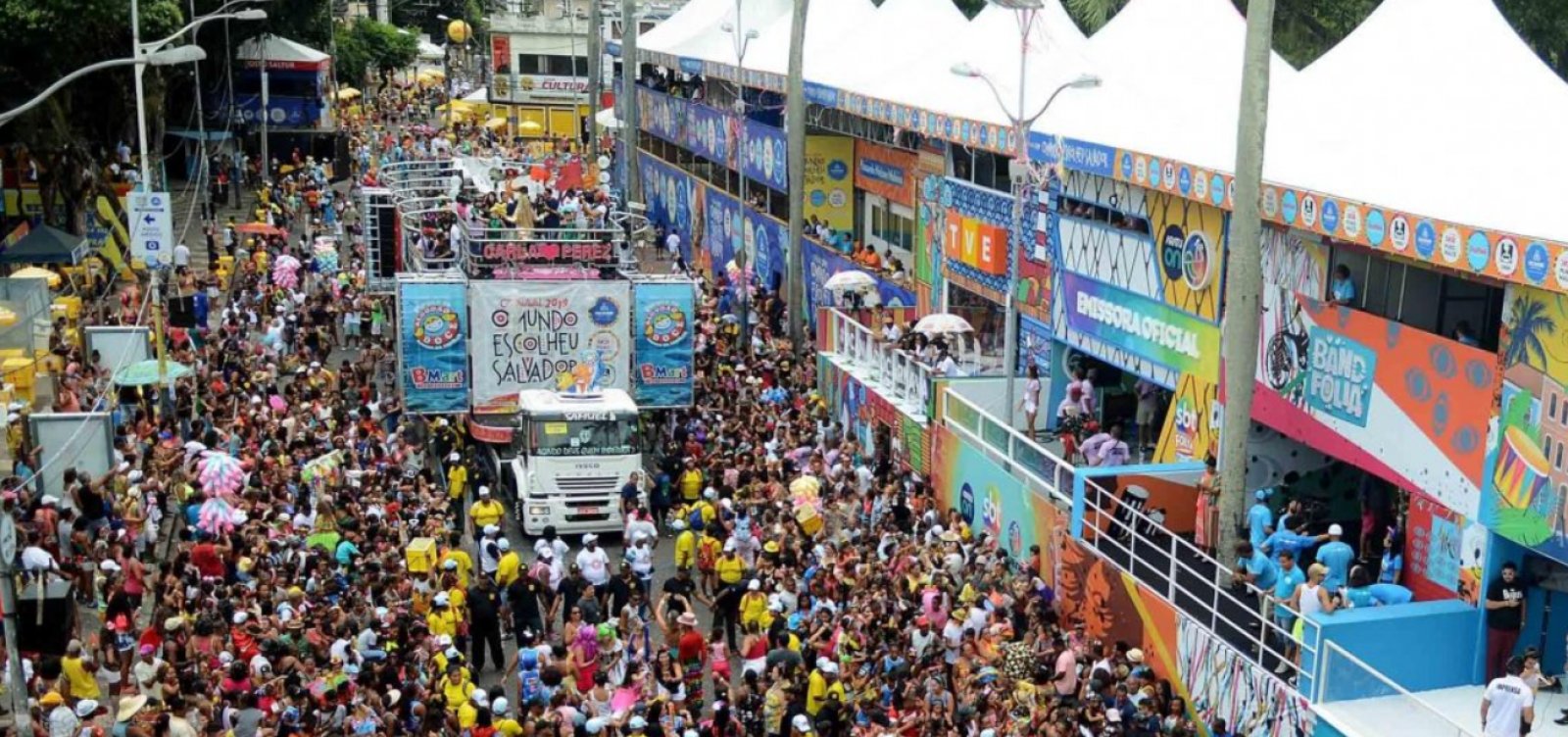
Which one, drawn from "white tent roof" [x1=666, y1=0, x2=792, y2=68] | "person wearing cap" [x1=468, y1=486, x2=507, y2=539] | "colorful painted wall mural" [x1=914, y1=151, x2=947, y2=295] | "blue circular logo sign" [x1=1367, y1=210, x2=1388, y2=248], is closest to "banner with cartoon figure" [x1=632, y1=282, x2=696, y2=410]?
"colorful painted wall mural" [x1=914, y1=151, x2=947, y2=295]

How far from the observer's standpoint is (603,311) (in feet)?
91.9

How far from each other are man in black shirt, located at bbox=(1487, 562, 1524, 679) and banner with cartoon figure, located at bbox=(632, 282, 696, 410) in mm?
14694

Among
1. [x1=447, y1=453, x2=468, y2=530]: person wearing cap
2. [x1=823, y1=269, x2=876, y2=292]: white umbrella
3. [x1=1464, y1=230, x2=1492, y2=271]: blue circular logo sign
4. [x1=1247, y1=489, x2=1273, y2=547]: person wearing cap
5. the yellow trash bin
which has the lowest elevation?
[x1=447, y1=453, x2=468, y2=530]: person wearing cap

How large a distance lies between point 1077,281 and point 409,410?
1069cm

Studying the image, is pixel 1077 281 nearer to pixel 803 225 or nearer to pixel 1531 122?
pixel 1531 122

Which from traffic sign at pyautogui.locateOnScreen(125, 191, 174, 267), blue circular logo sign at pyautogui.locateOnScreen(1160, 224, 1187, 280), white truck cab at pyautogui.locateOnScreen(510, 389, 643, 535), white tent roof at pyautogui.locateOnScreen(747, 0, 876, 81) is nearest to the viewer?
blue circular logo sign at pyautogui.locateOnScreen(1160, 224, 1187, 280)

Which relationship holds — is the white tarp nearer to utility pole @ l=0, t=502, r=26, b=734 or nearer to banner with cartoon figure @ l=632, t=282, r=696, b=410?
banner with cartoon figure @ l=632, t=282, r=696, b=410

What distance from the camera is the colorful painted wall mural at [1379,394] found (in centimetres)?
1722

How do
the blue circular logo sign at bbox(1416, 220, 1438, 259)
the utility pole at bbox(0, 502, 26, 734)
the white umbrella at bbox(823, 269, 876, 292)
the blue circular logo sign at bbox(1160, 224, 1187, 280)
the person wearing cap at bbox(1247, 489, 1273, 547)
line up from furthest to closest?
the white umbrella at bbox(823, 269, 876, 292), the blue circular logo sign at bbox(1160, 224, 1187, 280), the person wearing cap at bbox(1247, 489, 1273, 547), the blue circular logo sign at bbox(1416, 220, 1438, 259), the utility pole at bbox(0, 502, 26, 734)

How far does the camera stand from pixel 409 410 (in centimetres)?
2783

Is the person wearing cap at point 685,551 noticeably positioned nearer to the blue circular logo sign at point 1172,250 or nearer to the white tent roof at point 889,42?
the blue circular logo sign at point 1172,250

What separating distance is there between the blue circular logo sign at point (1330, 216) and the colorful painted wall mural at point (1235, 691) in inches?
176

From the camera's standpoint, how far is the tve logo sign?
92.4ft

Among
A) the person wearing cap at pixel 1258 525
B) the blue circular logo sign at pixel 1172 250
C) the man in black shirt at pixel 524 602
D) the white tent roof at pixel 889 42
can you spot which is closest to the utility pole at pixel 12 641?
the man in black shirt at pixel 524 602
